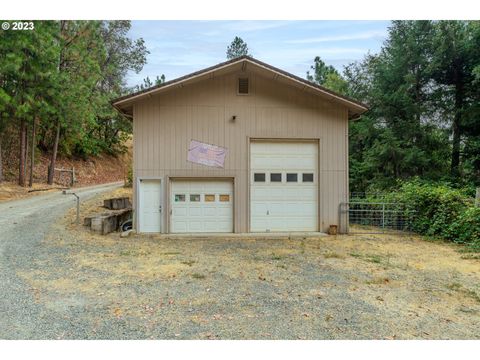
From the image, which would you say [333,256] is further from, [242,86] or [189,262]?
[242,86]

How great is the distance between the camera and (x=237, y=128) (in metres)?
11.4

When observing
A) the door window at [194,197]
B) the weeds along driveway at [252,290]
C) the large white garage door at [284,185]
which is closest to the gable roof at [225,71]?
the large white garage door at [284,185]

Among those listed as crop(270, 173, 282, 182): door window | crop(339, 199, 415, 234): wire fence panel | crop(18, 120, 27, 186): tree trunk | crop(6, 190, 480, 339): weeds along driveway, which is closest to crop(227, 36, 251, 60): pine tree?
crop(18, 120, 27, 186): tree trunk

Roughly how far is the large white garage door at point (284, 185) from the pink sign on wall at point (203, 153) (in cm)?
118

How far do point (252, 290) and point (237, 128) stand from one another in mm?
6775

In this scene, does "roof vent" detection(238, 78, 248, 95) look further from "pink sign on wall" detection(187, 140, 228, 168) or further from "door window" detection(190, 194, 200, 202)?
"door window" detection(190, 194, 200, 202)

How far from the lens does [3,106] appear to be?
1616 centimetres

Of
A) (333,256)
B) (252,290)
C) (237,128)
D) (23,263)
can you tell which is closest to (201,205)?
(237,128)

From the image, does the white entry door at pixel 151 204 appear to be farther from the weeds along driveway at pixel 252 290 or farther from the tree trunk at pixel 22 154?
the tree trunk at pixel 22 154

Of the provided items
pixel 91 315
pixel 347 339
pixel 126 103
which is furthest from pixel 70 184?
pixel 347 339

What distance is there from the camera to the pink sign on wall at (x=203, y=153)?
11.2 m

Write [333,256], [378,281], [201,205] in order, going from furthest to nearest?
[201,205] < [333,256] < [378,281]

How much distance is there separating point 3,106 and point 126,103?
8993 millimetres

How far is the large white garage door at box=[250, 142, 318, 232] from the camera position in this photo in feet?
37.8
